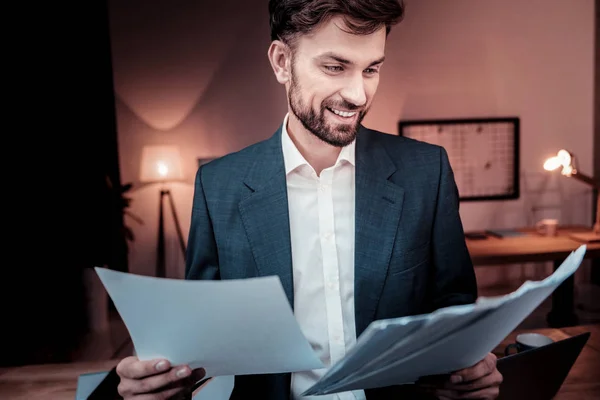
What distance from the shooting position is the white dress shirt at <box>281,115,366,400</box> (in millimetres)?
1189

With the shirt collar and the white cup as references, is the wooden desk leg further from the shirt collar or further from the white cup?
the shirt collar

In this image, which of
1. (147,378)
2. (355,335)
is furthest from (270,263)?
(147,378)

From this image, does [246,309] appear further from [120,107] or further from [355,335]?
[120,107]

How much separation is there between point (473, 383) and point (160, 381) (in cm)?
55

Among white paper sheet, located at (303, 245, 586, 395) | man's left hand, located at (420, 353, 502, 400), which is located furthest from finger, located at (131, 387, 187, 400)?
man's left hand, located at (420, 353, 502, 400)

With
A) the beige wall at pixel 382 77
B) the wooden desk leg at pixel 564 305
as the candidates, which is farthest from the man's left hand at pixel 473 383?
the beige wall at pixel 382 77

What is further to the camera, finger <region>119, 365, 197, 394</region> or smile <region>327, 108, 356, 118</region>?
smile <region>327, 108, 356, 118</region>

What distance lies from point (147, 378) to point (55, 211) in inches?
148

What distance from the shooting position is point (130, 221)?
14.7 ft

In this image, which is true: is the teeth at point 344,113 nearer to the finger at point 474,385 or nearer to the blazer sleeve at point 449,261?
the blazer sleeve at point 449,261

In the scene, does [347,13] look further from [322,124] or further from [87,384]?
[87,384]

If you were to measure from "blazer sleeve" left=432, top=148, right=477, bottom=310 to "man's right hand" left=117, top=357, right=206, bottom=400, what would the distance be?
625 mm

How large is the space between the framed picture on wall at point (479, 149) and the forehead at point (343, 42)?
10.8ft

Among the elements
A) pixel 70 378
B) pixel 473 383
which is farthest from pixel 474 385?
pixel 70 378
